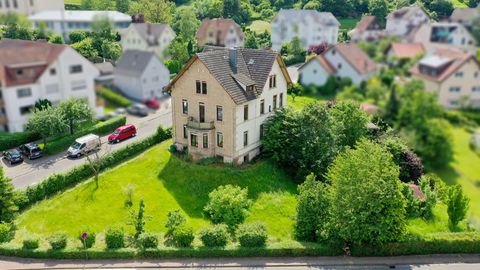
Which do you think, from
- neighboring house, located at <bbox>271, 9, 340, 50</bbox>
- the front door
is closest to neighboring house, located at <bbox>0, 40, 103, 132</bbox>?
neighboring house, located at <bbox>271, 9, 340, 50</bbox>

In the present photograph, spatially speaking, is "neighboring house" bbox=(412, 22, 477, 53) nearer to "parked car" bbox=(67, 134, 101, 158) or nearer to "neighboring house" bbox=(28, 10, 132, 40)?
"neighboring house" bbox=(28, 10, 132, 40)

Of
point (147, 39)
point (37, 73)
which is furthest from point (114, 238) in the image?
point (147, 39)

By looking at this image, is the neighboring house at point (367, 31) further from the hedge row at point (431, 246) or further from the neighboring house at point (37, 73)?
the hedge row at point (431, 246)

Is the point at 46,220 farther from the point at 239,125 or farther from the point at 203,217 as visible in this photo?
the point at 239,125

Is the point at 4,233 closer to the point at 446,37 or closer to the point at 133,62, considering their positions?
the point at 133,62

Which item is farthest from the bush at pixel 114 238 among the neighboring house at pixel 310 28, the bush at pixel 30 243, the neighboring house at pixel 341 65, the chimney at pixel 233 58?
the neighboring house at pixel 341 65
